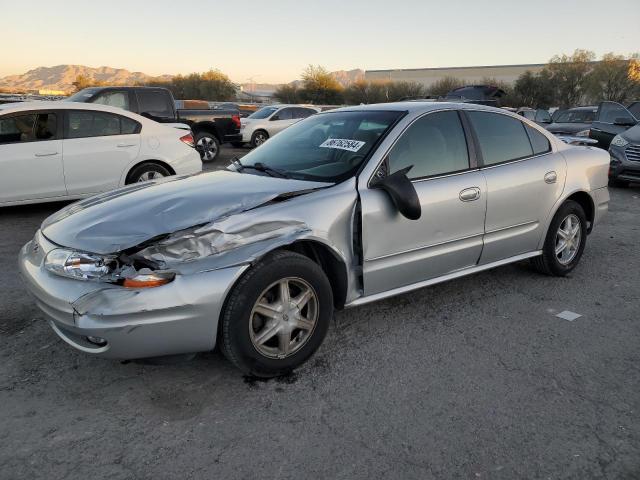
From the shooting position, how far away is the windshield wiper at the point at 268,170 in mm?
3592

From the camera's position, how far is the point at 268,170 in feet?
12.3

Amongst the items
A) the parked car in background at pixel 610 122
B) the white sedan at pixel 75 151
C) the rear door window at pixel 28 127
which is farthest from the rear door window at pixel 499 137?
the parked car in background at pixel 610 122

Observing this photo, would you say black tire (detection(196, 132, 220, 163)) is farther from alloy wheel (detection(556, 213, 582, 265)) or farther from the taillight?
alloy wheel (detection(556, 213, 582, 265))

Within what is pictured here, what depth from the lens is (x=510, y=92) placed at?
5678 cm

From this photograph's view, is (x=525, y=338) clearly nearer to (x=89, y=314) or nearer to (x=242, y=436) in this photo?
(x=242, y=436)

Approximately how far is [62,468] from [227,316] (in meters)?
1.00

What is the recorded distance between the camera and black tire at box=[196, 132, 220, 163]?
13.5 meters

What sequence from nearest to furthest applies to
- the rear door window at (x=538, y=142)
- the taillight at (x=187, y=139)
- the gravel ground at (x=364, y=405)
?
1. the gravel ground at (x=364, y=405)
2. the rear door window at (x=538, y=142)
3. the taillight at (x=187, y=139)

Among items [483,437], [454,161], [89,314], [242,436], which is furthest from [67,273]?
[454,161]

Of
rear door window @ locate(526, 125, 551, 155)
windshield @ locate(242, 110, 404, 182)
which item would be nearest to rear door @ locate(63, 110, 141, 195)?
windshield @ locate(242, 110, 404, 182)

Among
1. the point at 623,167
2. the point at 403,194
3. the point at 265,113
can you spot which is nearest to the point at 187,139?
the point at 403,194

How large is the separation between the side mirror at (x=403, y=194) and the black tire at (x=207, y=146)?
428 inches

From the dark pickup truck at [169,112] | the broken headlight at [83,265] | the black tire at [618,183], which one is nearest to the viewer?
the broken headlight at [83,265]

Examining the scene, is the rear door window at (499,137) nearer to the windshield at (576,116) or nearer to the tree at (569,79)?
the windshield at (576,116)
